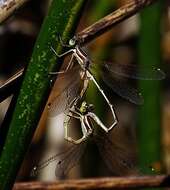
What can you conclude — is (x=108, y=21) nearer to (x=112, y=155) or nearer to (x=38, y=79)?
(x=38, y=79)

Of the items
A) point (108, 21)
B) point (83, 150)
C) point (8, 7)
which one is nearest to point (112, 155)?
point (83, 150)

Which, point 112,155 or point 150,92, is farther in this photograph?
point 150,92

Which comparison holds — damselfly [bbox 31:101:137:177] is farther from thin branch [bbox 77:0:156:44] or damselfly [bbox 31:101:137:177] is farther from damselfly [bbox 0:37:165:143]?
thin branch [bbox 77:0:156:44]

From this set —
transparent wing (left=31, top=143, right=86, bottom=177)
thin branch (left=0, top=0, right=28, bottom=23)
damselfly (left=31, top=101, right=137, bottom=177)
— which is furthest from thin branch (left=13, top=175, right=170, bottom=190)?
thin branch (left=0, top=0, right=28, bottom=23)

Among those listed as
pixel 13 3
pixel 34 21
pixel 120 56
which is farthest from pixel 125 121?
pixel 13 3

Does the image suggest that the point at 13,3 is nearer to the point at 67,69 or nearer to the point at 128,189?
the point at 67,69

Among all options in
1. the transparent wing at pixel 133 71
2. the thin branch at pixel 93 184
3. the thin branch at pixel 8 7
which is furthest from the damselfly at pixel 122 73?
the thin branch at pixel 8 7
